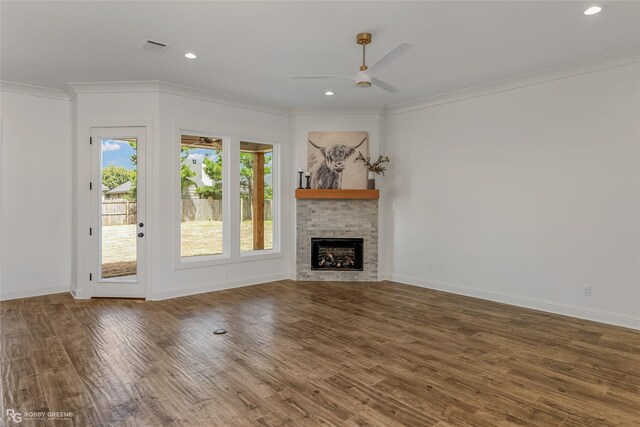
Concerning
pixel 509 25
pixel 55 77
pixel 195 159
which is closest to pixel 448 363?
pixel 509 25

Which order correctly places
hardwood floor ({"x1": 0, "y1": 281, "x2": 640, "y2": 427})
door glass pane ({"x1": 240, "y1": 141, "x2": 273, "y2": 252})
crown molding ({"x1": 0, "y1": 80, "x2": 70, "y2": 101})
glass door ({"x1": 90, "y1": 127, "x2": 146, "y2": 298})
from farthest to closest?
door glass pane ({"x1": 240, "y1": 141, "x2": 273, "y2": 252})
glass door ({"x1": 90, "y1": 127, "x2": 146, "y2": 298})
crown molding ({"x1": 0, "y1": 80, "x2": 70, "y2": 101})
hardwood floor ({"x1": 0, "y1": 281, "x2": 640, "y2": 427})

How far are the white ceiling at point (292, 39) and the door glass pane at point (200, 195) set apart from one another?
1.00 m

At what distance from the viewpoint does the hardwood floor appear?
7.72 ft

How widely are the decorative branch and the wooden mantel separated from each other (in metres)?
0.36

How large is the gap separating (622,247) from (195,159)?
5.66m

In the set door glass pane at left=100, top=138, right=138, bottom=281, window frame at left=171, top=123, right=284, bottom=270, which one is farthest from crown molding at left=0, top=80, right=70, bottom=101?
window frame at left=171, top=123, right=284, bottom=270

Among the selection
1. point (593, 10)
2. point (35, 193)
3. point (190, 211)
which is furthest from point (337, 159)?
point (35, 193)

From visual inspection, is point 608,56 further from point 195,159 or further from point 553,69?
point 195,159

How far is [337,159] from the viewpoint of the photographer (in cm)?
632

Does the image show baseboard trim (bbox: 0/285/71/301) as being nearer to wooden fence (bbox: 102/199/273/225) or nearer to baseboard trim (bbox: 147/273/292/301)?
wooden fence (bbox: 102/199/273/225)

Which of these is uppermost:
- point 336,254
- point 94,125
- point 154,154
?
point 94,125

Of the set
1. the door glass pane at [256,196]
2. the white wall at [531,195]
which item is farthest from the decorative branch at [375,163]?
the door glass pane at [256,196]

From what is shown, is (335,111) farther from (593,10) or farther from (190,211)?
(593,10)

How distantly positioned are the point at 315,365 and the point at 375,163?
13.0ft
